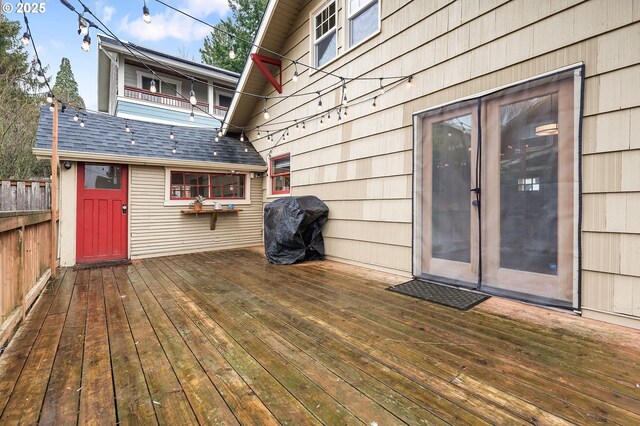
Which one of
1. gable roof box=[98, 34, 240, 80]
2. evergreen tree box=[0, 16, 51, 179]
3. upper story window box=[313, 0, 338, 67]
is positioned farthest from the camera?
evergreen tree box=[0, 16, 51, 179]

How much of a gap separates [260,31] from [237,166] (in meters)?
2.70

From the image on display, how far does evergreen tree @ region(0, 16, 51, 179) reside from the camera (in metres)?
8.80

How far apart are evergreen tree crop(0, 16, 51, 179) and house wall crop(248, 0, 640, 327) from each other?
8044 millimetres

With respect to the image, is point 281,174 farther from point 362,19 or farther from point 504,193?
point 504,193

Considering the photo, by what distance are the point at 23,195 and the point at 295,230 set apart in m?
3.88

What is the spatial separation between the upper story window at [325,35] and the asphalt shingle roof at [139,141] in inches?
105

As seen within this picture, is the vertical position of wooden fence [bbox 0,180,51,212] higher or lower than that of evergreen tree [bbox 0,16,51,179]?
lower

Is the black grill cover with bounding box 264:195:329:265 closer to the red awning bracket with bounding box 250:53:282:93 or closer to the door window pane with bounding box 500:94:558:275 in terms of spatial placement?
the red awning bracket with bounding box 250:53:282:93

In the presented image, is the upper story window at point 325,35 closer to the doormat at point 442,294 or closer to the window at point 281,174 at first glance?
the window at point 281,174

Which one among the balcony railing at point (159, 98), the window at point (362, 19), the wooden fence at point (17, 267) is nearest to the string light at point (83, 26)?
the wooden fence at point (17, 267)

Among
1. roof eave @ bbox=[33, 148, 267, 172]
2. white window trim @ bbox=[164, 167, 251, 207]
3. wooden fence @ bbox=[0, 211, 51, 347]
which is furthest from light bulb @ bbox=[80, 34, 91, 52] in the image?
white window trim @ bbox=[164, 167, 251, 207]

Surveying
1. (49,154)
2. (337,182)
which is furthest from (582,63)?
(49,154)

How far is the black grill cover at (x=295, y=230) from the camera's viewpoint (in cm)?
482

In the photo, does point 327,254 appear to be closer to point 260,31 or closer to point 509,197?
point 509,197
